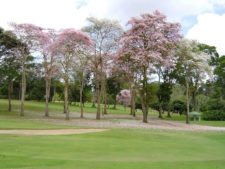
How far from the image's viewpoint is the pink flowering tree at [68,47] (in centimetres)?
5169

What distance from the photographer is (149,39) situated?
53.9 m

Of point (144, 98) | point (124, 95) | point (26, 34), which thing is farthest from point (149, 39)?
point (124, 95)

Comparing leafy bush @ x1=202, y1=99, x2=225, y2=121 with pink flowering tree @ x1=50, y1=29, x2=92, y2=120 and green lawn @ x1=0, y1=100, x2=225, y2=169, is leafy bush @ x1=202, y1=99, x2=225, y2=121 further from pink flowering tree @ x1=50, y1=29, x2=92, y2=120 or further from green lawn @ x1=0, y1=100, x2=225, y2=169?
green lawn @ x1=0, y1=100, x2=225, y2=169

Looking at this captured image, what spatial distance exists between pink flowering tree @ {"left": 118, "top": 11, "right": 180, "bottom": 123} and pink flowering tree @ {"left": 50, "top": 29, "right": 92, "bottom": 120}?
5.47 meters

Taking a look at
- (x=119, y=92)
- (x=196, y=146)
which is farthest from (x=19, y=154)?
(x=119, y=92)

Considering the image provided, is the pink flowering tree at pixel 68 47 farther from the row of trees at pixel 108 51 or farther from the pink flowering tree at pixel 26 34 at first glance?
the pink flowering tree at pixel 26 34

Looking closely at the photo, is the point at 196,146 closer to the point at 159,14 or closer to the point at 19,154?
the point at 19,154

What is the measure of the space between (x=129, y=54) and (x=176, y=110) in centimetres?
3199

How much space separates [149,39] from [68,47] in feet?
34.8

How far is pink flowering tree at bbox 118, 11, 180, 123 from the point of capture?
52.9 metres

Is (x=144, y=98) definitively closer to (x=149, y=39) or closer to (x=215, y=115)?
(x=149, y=39)

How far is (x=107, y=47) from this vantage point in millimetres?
56781

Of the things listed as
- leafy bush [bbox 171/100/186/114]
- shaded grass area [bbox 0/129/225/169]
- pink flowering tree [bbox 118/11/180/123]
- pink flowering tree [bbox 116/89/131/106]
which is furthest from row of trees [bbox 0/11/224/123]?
pink flowering tree [bbox 116/89/131/106]

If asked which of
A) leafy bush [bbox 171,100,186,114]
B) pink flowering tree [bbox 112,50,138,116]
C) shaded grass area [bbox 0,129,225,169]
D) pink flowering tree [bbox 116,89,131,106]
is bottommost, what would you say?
shaded grass area [bbox 0,129,225,169]
